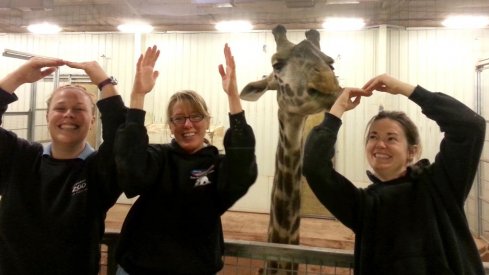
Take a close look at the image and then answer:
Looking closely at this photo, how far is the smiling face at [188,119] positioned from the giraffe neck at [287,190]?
515 millimetres

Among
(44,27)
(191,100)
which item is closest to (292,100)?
(191,100)

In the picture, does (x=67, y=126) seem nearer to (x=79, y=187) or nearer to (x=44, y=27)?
(x=79, y=187)

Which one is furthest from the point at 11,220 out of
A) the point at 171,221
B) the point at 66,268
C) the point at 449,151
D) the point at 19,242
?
the point at 449,151

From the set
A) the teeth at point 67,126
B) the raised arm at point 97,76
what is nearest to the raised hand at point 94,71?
the raised arm at point 97,76

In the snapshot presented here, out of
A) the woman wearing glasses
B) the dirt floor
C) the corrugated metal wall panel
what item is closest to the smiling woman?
the woman wearing glasses

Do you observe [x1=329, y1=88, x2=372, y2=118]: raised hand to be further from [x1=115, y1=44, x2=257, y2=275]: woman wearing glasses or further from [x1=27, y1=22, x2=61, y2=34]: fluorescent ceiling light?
[x1=27, y1=22, x2=61, y2=34]: fluorescent ceiling light

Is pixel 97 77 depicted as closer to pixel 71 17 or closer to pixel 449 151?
pixel 449 151

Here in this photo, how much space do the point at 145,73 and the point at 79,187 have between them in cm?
35

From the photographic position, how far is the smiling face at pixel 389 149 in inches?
38.2

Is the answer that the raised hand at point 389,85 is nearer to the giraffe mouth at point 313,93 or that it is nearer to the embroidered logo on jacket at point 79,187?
the giraffe mouth at point 313,93

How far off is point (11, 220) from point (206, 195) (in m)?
0.51

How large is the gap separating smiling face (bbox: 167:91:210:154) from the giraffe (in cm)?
44

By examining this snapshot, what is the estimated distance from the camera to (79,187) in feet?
3.45

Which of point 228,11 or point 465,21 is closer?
point 228,11
